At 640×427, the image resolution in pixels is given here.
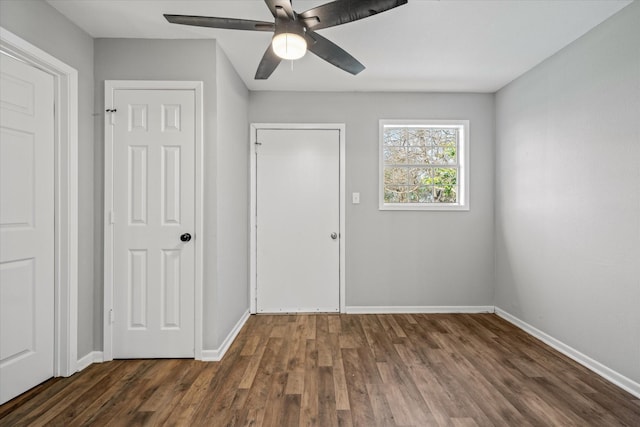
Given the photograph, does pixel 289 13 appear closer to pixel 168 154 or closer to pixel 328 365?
pixel 168 154

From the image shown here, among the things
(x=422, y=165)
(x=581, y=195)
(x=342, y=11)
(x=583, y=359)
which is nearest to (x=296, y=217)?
(x=422, y=165)

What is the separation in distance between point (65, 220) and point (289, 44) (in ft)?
6.57

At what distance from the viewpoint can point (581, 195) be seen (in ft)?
8.21

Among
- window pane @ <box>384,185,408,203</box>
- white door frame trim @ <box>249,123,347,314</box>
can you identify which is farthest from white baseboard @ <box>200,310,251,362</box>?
Result: window pane @ <box>384,185,408,203</box>

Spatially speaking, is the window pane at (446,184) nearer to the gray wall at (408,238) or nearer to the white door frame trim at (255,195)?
the gray wall at (408,238)

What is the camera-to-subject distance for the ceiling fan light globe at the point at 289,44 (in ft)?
5.55

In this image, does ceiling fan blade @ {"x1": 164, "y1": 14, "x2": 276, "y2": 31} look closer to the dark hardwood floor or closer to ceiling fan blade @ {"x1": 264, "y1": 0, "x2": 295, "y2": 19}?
ceiling fan blade @ {"x1": 264, "y1": 0, "x2": 295, "y2": 19}

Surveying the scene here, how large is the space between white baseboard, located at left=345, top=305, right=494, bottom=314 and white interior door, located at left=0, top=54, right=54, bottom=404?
2.71m

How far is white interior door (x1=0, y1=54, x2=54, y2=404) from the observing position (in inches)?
77.2

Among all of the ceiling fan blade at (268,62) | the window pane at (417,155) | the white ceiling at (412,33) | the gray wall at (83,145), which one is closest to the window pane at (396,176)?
the window pane at (417,155)

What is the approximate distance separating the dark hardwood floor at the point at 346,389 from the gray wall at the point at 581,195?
1.26 feet

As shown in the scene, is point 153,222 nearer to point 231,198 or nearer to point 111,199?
point 111,199

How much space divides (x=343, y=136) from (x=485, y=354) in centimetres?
254

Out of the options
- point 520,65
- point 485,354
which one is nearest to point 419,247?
point 485,354
